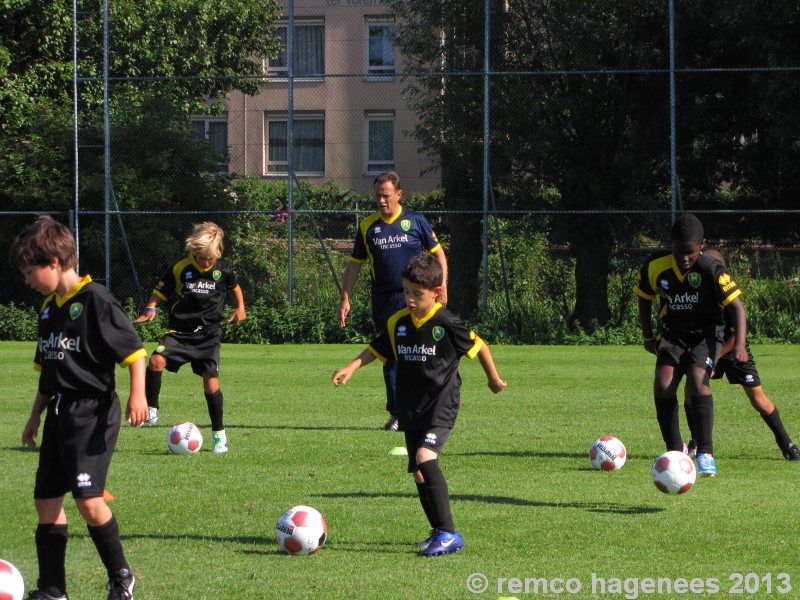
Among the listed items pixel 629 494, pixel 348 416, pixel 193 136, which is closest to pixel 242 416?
pixel 348 416

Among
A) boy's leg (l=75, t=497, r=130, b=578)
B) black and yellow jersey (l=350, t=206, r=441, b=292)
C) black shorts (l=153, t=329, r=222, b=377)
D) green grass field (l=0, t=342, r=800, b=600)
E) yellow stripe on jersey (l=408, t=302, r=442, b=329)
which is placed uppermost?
black and yellow jersey (l=350, t=206, r=441, b=292)

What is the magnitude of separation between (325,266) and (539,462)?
13.0m

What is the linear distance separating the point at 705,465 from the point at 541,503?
1425mm

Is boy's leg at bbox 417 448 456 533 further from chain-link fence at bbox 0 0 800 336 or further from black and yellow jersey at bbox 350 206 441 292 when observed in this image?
chain-link fence at bbox 0 0 800 336

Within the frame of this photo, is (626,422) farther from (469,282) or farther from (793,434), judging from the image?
(469,282)

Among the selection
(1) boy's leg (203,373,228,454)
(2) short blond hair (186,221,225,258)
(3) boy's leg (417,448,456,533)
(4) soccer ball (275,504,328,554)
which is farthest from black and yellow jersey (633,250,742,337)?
(2) short blond hair (186,221,225,258)

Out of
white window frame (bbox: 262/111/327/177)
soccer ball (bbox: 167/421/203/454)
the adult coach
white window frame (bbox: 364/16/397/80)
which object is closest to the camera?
soccer ball (bbox: 167/421/203/454)

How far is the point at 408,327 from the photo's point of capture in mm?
6352

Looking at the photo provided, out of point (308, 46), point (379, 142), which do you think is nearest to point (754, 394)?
point (379, 142)

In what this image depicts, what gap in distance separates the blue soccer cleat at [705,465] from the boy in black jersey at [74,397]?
4.22 metres

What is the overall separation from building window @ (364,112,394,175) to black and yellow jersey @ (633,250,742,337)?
1581 cm

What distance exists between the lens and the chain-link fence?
19.8 m

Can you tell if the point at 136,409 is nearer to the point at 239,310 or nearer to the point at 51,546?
the point at 51,546

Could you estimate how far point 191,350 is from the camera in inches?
383
